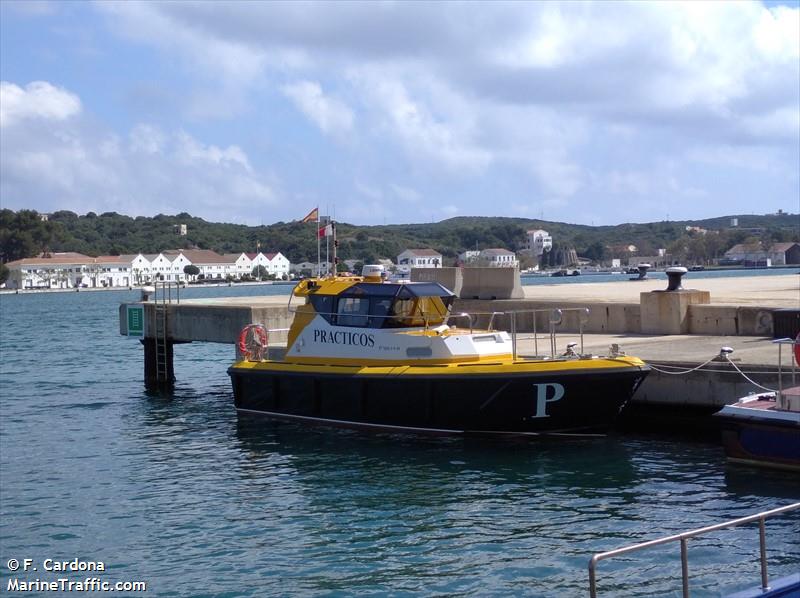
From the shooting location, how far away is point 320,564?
13258mm

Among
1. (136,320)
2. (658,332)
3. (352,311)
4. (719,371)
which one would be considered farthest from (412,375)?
(136,320)

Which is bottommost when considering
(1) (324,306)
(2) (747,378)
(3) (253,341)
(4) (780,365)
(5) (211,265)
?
(2) (747,378)

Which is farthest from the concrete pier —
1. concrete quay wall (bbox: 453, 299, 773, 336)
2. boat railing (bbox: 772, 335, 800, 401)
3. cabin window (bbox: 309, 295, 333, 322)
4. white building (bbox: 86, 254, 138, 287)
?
white building (bbox: 86, 254, 138, 287)

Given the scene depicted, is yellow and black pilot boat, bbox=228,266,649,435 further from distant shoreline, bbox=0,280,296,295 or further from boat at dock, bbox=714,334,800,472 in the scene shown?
distant shoreline, bbox=0,280,296,295

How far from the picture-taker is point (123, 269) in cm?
19000

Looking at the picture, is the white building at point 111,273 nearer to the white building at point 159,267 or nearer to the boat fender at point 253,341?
the white building at point 159,267

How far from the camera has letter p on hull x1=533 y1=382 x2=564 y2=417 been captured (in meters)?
19.5

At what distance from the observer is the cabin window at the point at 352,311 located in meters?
22.2

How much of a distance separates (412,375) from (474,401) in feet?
4.53

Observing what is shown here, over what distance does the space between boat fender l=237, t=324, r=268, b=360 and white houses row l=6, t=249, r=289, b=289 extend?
15222cm

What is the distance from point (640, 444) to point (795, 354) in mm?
3793

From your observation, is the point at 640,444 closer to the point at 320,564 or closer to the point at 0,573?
the point at 320,564

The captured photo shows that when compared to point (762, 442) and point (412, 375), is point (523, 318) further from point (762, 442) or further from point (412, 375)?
point (762, 442)

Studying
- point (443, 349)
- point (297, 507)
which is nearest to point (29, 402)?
point (443, 349)
